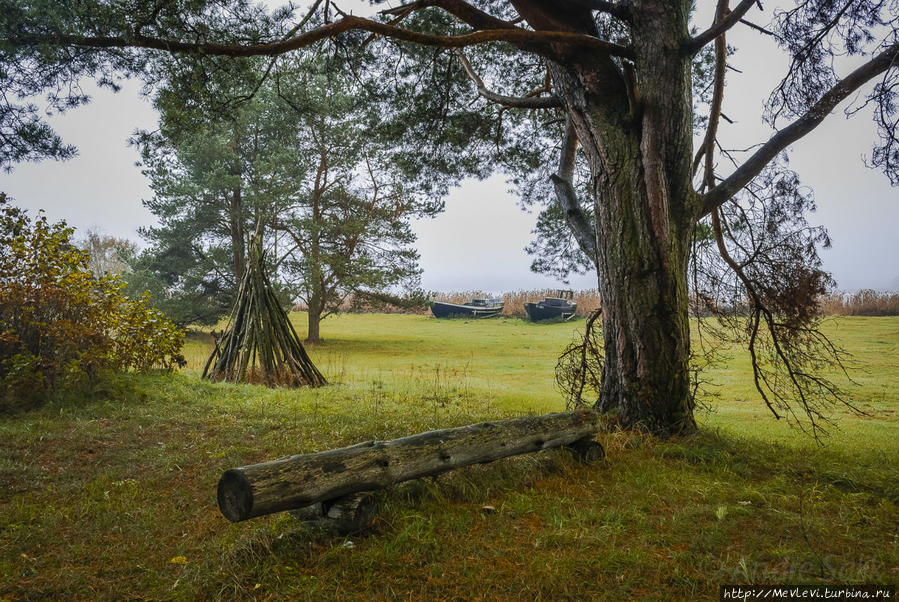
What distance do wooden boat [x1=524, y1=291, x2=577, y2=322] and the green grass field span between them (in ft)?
30.6

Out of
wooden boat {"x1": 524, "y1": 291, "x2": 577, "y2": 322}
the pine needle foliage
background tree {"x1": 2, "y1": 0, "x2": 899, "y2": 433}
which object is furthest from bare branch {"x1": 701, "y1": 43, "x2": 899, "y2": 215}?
wooden boat {"x1": 524, "y1": 291, "x2": 577, "y2": 322}

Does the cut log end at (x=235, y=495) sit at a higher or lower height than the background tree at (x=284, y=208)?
lower

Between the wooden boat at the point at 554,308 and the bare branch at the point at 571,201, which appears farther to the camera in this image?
the wooden boat at the point at 554,308

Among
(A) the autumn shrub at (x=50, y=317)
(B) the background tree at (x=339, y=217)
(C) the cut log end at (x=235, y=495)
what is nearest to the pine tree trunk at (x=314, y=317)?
(B) the background tree at (x=339, y=217)

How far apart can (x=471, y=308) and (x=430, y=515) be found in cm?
1474

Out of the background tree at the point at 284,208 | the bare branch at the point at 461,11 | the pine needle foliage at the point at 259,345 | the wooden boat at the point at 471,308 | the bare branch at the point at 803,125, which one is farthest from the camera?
the wooden boat at the point at 471,308

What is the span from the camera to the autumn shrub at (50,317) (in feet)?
16.6

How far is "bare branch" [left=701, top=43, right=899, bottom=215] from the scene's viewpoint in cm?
393

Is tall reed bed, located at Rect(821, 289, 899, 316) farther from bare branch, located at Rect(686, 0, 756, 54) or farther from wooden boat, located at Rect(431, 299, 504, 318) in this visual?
wooden boat, located at Rect(431, 299, 504, 318)

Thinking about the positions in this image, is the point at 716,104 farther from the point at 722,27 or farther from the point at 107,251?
the point at 107,251

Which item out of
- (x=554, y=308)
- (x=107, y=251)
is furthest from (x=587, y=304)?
(x=107, y=251)

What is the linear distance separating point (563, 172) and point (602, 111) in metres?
1.61

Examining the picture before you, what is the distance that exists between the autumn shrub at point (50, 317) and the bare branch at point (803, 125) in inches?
252

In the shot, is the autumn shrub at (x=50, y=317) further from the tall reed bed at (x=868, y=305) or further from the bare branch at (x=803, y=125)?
the tall reed bed at (x=868, y=305)
